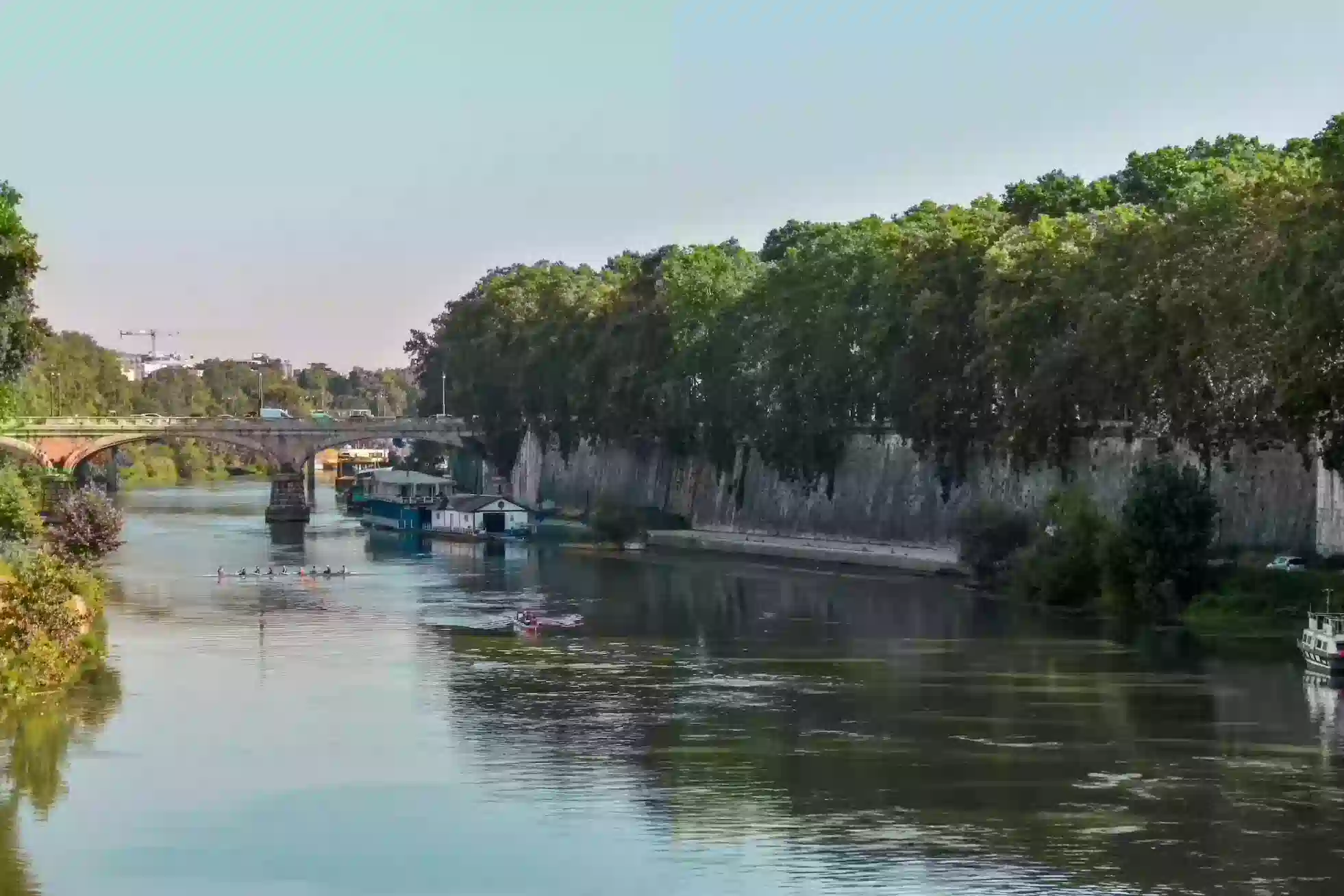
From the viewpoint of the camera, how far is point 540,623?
216 ft

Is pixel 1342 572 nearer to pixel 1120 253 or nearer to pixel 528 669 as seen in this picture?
pixel 1120 253

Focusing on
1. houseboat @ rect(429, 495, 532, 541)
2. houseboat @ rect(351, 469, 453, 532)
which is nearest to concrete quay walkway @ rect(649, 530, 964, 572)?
houseboat @ rect(429, 495, 532, 541)

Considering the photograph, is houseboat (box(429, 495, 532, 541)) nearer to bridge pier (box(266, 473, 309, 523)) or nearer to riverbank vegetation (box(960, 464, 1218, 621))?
bridge pier (box(266, 473, 309, 523))

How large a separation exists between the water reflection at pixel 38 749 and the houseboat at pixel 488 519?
5286 centimetres

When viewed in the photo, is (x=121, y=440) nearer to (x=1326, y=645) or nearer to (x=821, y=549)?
(x=821, y=549)

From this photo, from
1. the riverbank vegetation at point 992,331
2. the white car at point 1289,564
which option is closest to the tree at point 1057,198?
the riverbank vegetation at point 992,331

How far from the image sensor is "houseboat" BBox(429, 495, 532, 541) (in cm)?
10806

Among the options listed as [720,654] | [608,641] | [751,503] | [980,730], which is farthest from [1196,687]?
[751,503]

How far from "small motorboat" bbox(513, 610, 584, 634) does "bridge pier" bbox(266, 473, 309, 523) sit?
5662 centimetres

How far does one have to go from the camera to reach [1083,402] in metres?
76.2

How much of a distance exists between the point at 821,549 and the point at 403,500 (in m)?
35.3

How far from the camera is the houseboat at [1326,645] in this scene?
53.2 m

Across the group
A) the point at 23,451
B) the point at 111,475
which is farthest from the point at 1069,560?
the point at 111,475

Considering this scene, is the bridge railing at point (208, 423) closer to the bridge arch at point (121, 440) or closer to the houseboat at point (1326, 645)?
the bridge arch at point (121, 440)
